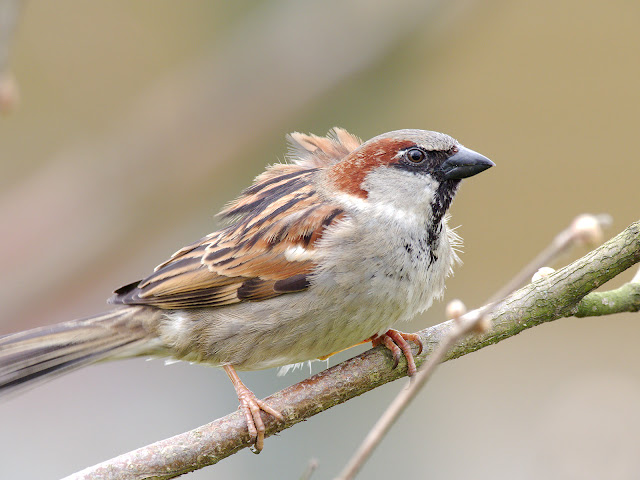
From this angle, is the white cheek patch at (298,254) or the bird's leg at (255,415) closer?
the bird's leg at (255,415)

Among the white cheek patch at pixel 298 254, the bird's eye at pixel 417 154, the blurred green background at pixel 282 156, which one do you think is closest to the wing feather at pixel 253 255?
the white cheek patch at pixel 298 254

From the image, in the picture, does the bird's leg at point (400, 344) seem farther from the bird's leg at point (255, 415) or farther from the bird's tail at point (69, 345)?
the bird's tail at point (69, 345)

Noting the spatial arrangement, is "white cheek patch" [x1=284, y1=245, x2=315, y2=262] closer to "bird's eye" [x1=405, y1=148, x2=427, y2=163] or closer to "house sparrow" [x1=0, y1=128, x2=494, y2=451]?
"house sparrow" [x1=0, y1=128, x2=494, y2=451]

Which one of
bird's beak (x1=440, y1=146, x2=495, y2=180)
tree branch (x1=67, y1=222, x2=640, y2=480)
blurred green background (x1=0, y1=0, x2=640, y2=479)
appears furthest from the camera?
blurred green background (x1=0, y1=0, x2=640, y2=479)

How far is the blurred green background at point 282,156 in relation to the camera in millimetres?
4340

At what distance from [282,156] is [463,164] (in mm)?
1306

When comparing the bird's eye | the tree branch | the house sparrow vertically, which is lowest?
the tree branch

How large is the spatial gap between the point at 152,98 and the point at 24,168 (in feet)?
6.00

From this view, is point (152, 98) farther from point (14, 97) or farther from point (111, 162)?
point (14, 97)

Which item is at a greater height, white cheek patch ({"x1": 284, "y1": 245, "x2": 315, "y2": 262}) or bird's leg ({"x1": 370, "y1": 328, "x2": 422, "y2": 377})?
white cheek patch ({"x1": 284, "y1": 245, "x2": 315, "y2": 262})

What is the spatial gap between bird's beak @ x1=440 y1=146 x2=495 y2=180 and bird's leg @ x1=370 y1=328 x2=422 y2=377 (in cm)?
58

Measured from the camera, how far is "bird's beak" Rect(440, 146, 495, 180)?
2.69 metres

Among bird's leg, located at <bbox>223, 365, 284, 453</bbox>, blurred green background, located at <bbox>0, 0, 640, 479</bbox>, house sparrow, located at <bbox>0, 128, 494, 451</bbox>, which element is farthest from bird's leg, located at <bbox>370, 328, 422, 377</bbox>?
blurred green background, located at <bbox>0, 0, 640, 479</bbox>

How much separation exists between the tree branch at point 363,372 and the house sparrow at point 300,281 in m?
0.11
